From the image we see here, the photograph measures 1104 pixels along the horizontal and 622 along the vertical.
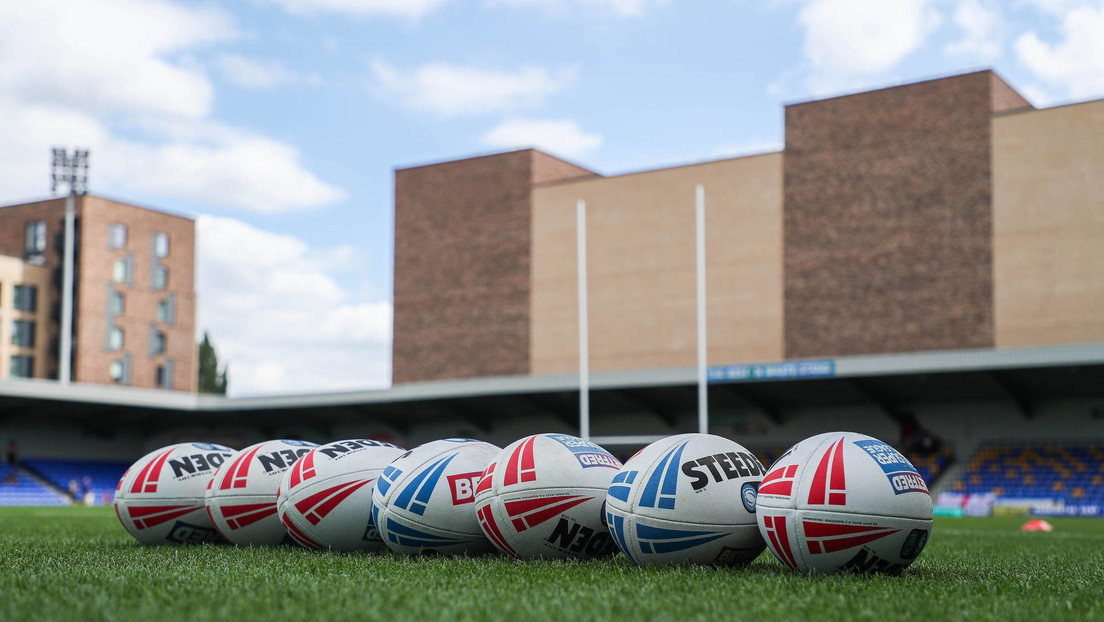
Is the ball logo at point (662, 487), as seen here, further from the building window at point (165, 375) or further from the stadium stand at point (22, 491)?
the building window at point (165, 375)

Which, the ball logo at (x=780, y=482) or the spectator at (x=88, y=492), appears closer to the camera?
the ball logo at (x=780, y=482)

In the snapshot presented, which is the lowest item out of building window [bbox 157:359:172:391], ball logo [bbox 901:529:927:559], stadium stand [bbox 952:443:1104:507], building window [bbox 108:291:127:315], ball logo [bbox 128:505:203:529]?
stadium stand [bbox 952:443:1104:507]

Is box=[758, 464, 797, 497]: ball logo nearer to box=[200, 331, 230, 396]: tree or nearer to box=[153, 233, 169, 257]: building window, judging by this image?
box=[153, 233, 169, 257]: building window

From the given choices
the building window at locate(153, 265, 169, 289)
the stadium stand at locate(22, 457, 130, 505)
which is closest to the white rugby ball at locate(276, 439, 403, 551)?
the stadium stand at locate(22, 457, 130, 505)

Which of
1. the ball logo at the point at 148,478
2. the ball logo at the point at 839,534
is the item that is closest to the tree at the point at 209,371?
the ball logo at the point at 148,478

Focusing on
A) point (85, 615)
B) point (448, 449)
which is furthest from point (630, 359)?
point (85, 615)

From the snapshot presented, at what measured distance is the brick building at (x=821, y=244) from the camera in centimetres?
4259

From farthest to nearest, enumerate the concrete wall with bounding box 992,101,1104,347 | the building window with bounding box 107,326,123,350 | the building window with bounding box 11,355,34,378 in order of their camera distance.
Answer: the building window with bounding box 107,326,123,350 < the building window with bounding box 11,355,34,378 < the concrete wall with bounding box 992,101,1104,347

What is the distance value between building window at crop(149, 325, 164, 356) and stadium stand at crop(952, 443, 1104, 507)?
52.5 m

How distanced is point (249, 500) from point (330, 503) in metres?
1.19

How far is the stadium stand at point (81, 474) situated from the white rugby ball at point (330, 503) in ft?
141

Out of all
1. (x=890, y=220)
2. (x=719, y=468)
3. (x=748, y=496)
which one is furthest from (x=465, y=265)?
(x=748, y=496)

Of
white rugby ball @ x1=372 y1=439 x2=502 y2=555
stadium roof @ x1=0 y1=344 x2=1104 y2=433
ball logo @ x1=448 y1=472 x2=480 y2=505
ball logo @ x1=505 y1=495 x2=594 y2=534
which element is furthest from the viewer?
stadium roof @ x1=0 y1=344 x2=1104 y2=433

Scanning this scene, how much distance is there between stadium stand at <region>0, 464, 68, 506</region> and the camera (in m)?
48.4
